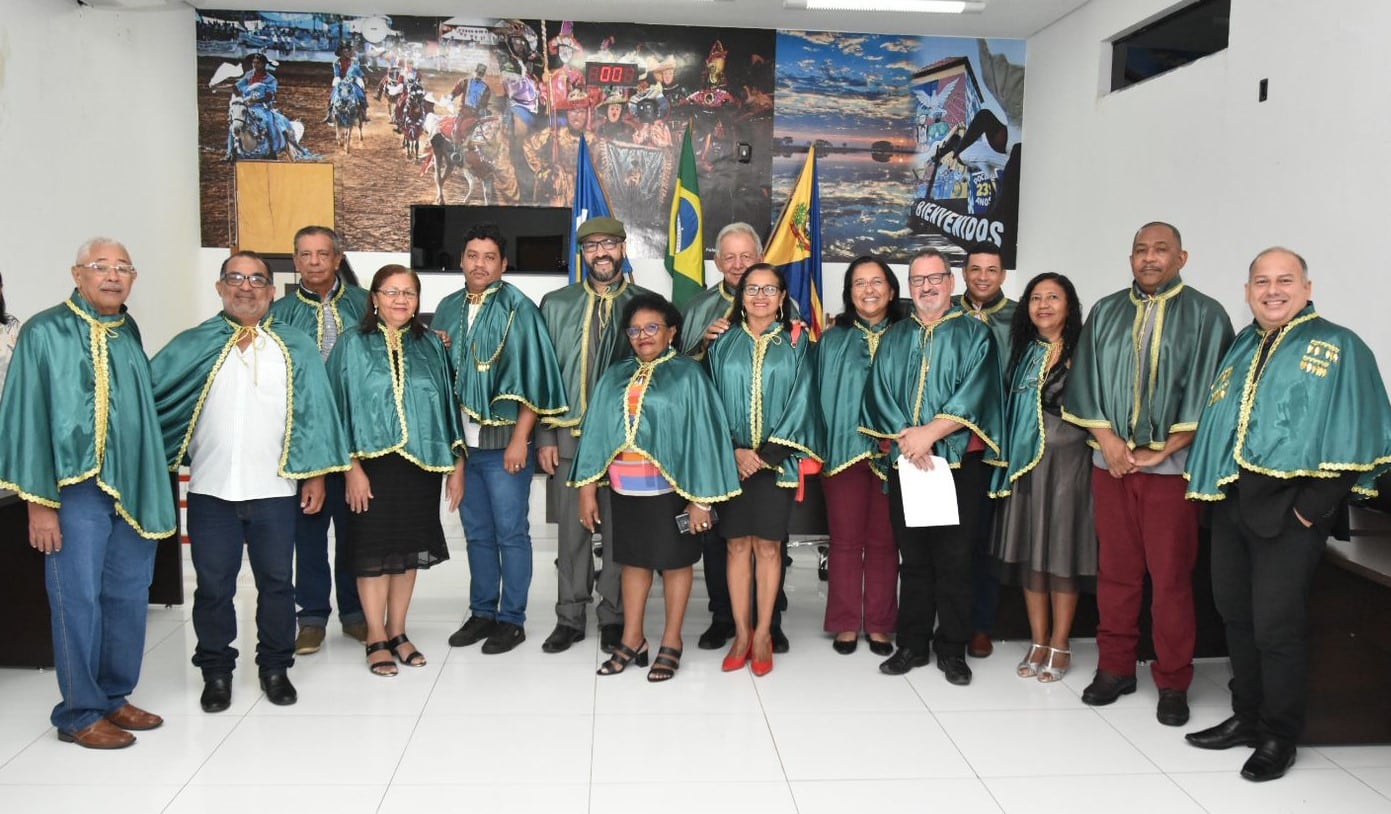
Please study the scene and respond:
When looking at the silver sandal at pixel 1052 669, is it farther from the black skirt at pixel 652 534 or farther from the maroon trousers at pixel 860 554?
the black skirt at pixel 652 534

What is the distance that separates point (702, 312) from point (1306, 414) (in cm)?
236

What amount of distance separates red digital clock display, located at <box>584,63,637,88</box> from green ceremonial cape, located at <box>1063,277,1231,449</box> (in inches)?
223

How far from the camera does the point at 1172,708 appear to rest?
3.61m

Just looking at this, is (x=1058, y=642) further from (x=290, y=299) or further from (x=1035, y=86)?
(x=1035, y=86)

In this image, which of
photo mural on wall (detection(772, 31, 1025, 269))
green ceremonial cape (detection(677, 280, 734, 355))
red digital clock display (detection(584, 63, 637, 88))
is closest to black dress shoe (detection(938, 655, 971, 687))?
green ceremonial cape (detection(677, 280, 734, 355))

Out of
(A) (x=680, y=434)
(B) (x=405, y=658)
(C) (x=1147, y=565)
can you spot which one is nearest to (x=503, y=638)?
(B) (x=405, y=658)

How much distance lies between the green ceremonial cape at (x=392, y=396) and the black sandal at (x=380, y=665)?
0.75 m

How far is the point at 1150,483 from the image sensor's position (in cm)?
359

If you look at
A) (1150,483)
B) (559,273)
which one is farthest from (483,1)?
(1150,483)

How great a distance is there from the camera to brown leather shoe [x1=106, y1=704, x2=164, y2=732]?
11.2 feet

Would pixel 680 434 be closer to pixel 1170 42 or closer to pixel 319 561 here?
pixel 319 561

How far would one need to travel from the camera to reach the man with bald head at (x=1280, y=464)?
3021 mm

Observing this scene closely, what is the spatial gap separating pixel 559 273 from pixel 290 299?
14.2 ft

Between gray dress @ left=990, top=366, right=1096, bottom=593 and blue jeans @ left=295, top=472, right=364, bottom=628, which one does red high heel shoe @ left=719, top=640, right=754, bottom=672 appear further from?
blue jeans @ left=295, top=472, right=364, bottom=628
